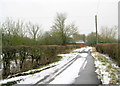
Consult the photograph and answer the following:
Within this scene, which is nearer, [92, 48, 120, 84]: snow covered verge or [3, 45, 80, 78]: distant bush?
[92, 48, 120, 84]: snow covered verge

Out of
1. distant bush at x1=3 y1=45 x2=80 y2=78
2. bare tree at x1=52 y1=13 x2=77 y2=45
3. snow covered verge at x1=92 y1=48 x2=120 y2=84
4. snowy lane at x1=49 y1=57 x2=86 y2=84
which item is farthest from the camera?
bare tree at x1=52 y1=13 x2=77 y2=45

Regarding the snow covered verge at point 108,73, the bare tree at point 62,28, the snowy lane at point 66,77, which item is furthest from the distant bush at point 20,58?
the bare tree at point 62,28

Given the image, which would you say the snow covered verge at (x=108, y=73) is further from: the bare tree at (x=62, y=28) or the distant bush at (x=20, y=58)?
the bare tree at (x=62, y=28)

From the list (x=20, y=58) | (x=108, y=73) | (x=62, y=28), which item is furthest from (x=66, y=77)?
(x=62, y=28)

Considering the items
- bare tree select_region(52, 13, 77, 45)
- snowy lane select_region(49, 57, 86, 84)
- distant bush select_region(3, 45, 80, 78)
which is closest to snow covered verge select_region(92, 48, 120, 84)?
snowy lane select_region(49, 57, 86, 84)

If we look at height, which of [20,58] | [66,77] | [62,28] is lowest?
[66,77]

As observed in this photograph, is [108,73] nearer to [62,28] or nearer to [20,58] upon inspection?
[20,58]

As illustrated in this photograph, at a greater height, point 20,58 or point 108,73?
point 20,58

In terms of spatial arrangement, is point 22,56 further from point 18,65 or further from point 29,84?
point 29,84

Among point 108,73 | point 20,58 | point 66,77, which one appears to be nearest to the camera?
point 66,77

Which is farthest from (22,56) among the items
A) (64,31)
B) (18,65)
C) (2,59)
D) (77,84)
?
(64,31)

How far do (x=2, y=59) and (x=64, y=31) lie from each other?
Answer: 37.7 metres

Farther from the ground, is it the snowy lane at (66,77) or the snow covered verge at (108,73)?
the snow covered verge at (108,73)

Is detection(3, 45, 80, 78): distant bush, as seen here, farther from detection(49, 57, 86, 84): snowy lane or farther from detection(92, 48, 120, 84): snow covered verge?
detection(92, 48, 120, 84): snow covered verge
